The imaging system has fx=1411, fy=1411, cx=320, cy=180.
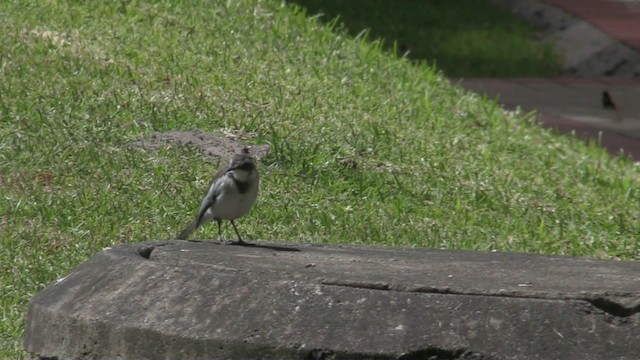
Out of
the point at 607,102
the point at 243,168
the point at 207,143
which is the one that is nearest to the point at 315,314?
the point at 243,168

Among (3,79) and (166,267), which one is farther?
(3,79)

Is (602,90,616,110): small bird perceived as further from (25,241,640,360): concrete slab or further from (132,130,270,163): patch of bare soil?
(25,241,640,360): concrete slab

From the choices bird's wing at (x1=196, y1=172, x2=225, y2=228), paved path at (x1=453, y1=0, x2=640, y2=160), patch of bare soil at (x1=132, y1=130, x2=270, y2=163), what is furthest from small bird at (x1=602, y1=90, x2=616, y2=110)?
bird's wing at (x1=196, y1=172, x2=225, y2=228)

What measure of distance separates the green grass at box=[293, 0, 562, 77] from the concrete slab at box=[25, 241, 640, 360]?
7.12 m

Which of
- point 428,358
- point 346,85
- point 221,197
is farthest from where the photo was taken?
point 346,85

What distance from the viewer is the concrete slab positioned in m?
3.04

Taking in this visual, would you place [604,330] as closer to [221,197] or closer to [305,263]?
[305,263]

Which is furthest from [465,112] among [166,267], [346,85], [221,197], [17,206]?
[166,267]

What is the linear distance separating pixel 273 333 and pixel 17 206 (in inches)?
106

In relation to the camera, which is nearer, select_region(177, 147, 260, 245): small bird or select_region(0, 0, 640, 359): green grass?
select_region(177, 147, 260, 245): small bird

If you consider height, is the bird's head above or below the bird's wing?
above

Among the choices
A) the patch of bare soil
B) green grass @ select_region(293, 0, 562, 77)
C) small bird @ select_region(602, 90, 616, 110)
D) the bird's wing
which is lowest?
the patch of bare soil

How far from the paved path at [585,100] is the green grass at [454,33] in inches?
14.6

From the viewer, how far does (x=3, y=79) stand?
22.4ft
